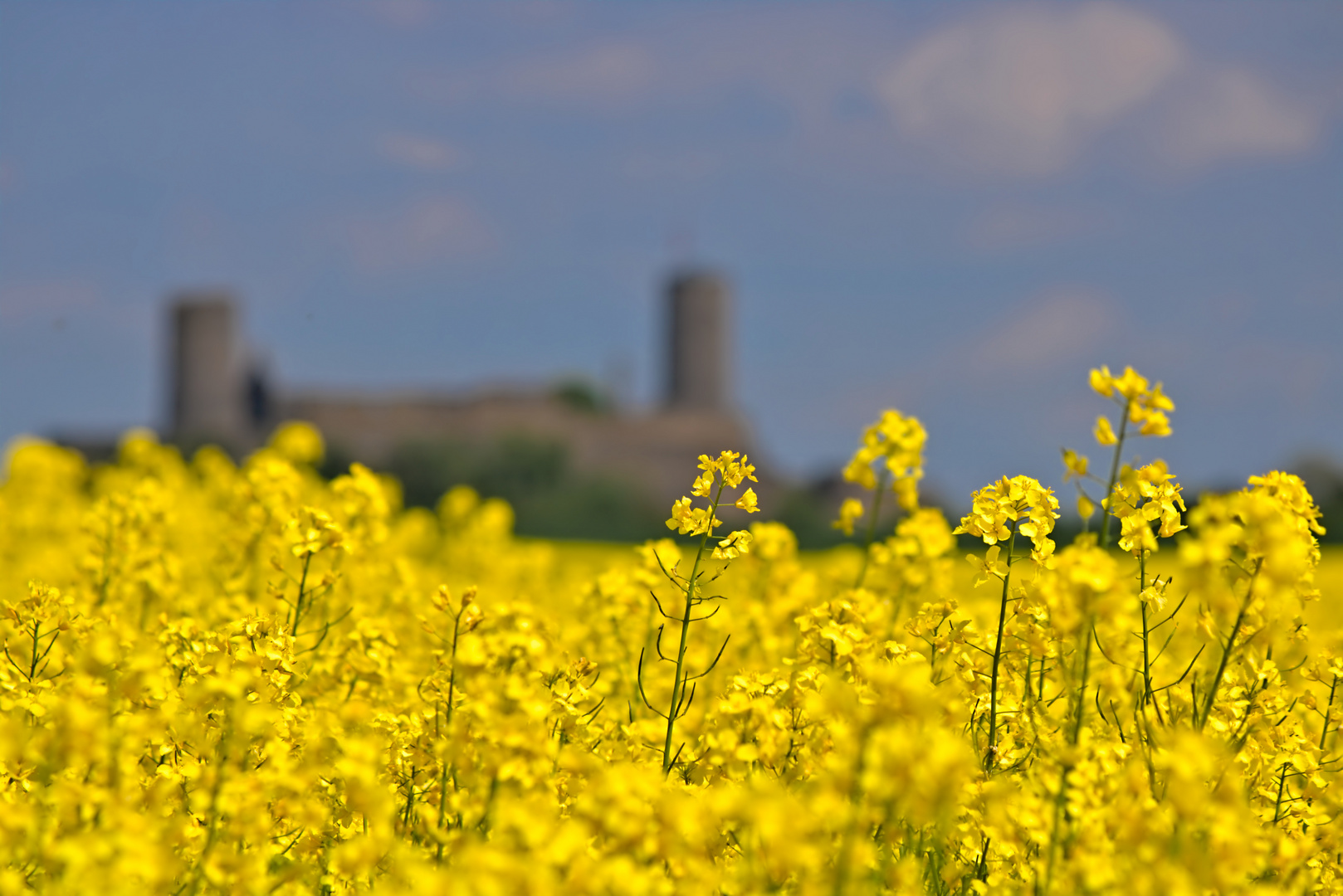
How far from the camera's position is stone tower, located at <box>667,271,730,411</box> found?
6012 centimetres

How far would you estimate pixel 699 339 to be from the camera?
60344 millimetres

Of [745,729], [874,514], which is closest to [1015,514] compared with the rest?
[745,729]

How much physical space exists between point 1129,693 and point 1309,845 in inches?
20.8

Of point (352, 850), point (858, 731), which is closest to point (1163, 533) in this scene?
point (858, 731)

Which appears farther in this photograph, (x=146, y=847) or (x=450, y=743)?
(x=450, y=743)

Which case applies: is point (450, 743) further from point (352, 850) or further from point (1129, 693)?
point (1129, 693)

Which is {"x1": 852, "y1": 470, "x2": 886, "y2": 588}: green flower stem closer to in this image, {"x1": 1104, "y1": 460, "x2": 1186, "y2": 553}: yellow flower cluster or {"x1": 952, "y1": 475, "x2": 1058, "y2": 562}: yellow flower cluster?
{"x1": 952, "y1": 475, "x2": 1058, "y2": 562}: yellow flower cluster

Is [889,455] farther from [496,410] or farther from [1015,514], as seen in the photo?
[496,410]

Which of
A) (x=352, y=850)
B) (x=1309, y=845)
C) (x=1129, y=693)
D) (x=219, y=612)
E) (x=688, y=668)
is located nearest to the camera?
(x=352, y=850)

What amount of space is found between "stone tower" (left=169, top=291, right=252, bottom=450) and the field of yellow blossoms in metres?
57.1

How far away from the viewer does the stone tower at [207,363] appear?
58.3 m

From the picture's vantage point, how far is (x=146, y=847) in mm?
1923

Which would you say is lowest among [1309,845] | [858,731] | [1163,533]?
[1309,845]

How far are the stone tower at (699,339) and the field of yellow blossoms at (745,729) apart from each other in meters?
55.6
